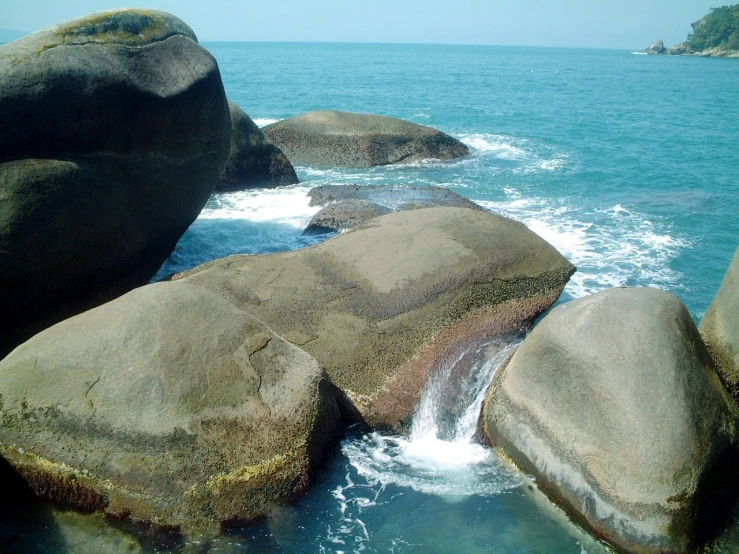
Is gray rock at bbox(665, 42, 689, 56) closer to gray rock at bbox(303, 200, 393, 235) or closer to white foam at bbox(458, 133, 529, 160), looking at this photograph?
white foam at bbox(458, 133, 529, 160)

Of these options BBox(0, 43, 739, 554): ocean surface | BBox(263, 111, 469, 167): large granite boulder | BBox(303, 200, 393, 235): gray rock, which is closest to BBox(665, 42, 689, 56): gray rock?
BBox(0, 43, 739, 554): ocean surface

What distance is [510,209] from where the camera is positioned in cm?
1609

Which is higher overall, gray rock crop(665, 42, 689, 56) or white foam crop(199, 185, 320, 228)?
gray rock crop(665, 42, 689, 56)

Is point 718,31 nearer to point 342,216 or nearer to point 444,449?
point 342,216

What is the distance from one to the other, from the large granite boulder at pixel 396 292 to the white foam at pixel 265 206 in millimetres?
5027

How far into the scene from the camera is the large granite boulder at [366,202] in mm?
12945

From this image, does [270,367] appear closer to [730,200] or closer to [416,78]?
[730,200]

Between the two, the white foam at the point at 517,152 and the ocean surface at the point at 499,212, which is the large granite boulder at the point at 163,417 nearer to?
the ocean surface at the point at 499,212

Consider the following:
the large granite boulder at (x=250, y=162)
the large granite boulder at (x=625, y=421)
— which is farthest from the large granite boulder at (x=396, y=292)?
the large granite boulder at (x=250, y=162)

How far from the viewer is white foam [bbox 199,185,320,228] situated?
14.5 m

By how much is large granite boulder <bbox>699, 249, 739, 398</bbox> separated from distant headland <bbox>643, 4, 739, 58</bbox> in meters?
97.9

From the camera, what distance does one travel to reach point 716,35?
97.2 m

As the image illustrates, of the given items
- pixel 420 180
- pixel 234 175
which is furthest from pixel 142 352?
pixel 420 180

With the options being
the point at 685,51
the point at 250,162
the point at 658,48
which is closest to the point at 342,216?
the point at 250,162
